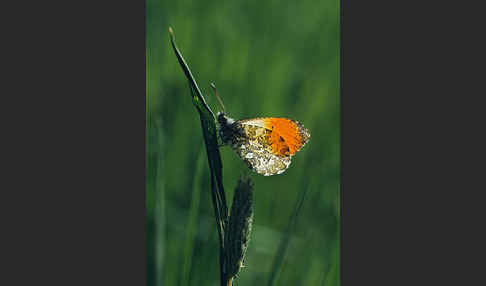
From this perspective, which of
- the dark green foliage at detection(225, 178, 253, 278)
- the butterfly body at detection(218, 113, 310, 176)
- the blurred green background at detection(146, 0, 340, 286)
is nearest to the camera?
the dark green foliage at detection(225, 178, 253, 278)

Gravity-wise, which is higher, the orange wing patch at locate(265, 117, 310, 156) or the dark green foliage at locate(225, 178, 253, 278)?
the orange wing patch at locate(265, 117, 310, 156)

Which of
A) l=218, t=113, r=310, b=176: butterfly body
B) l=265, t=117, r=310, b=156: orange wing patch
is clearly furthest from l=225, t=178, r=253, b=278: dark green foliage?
l=265, t=117, r=310, b=156: orange wing patch

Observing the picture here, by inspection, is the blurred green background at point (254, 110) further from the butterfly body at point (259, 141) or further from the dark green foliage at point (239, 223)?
the dark green foliage at point (239, 223)

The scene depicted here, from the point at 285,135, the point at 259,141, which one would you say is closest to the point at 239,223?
the point at 259,141

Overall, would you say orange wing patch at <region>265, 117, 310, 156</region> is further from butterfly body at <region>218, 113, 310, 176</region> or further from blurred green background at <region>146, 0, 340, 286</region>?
blurred green background at <region>146, 0, 340, 286</region>

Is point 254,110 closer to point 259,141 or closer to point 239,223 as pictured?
point 259,141

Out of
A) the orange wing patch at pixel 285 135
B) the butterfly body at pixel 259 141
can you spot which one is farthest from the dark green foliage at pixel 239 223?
the orange wing patch at pixel 285 135
